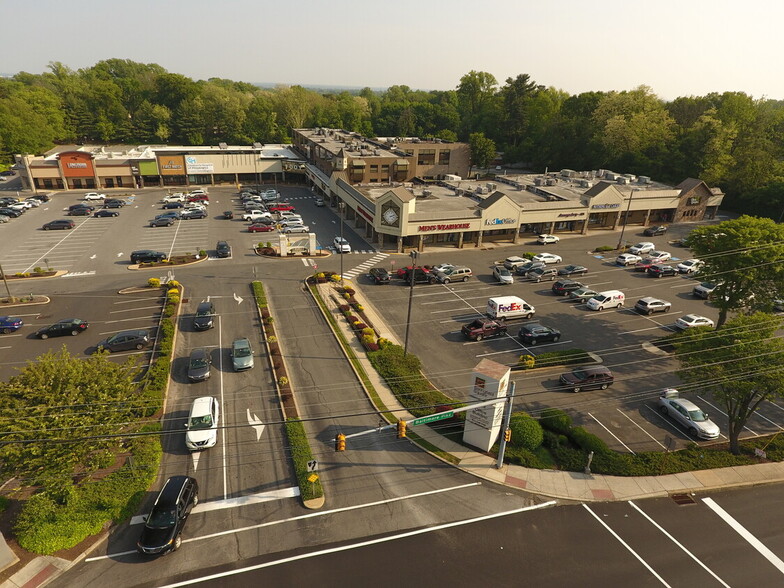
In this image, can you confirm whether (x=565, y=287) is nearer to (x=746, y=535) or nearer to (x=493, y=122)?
(x=746, y=535)

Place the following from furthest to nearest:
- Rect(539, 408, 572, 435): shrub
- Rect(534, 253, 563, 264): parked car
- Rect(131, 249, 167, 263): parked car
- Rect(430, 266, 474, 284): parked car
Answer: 1. Rect(534, 253, 563, 264): parked car
2. Rect(131, 249, 167, 263): parked car
3. Rect(430, 266, 474, 284): parked car
4. Rect(539, 408, 572, 435): shrub

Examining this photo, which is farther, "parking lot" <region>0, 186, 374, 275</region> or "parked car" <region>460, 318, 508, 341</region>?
"parking lot" <region>0, 186, 374, 275</region>

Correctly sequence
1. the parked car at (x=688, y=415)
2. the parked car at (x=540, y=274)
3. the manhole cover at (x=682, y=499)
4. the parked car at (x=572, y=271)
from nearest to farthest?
the manhole cover at (x=682, y=499)
the parked car at (x=688, y=415)
the parked car at (x=540, y=274)
the parked car at (x=572, y=271)

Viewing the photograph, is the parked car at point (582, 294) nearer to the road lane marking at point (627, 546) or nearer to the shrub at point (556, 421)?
the shrub at point (556, 421)

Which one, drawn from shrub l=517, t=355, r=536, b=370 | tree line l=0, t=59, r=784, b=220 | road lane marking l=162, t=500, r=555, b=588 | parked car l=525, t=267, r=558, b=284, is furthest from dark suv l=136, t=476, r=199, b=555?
tree line l=0, t=59, r=784, b=220

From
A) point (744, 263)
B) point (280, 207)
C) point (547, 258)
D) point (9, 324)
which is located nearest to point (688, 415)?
point (744, 263)

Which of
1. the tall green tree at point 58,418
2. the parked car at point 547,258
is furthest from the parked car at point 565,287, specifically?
the tall green tree at point 58,418

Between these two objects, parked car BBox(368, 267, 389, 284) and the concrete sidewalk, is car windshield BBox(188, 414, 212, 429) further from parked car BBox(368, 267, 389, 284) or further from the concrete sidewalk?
parked car BBox(368, 267, 389, 284)
